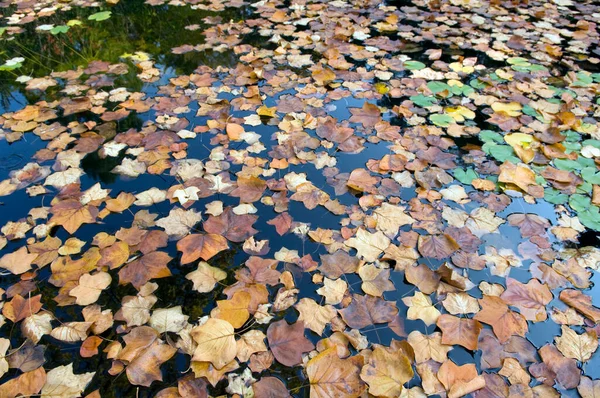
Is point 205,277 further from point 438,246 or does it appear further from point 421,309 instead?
point 438,246

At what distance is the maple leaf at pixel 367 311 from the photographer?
1.65 metres

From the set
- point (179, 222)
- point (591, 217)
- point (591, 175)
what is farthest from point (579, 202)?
point (179, 222)

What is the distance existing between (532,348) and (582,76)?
9.11 ft

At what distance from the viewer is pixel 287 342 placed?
1566 millimetres

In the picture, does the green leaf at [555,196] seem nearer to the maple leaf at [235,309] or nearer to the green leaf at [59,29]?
the maple leaf at [235,309]

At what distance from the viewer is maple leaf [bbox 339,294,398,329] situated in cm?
165

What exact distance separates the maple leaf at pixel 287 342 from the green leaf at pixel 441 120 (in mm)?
1818

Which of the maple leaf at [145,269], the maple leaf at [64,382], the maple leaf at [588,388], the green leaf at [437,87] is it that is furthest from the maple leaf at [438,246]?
the green leaf at [437,87]

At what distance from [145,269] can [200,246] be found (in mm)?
257

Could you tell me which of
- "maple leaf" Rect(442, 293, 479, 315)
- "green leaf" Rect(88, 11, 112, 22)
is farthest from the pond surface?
"green leaf" Rect(88, 11, 112, 22)

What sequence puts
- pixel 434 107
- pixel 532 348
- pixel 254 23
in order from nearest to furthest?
pixel 532 348 < pixel 434 107 < pixel 254 23

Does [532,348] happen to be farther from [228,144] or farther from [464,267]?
[228,144]

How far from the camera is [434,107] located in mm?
2951

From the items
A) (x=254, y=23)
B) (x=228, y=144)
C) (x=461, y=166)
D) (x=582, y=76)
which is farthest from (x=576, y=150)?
(x=254, y=23)
